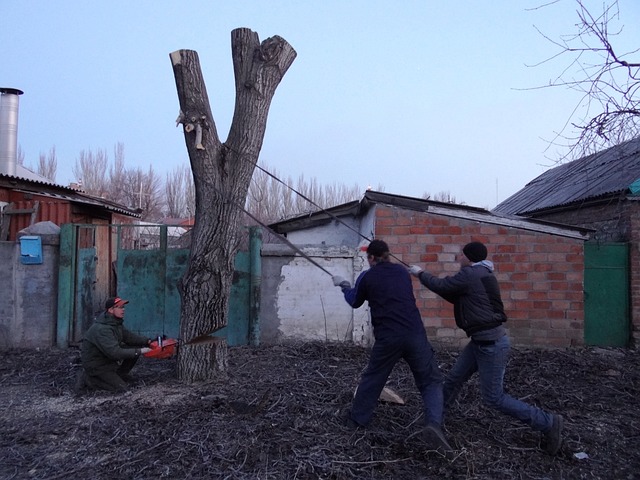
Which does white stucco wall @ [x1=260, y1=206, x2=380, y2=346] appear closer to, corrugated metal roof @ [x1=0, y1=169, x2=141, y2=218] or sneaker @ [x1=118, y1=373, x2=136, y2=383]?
sneaker @ [x1=118, y1=373, x2=136, y2=383]

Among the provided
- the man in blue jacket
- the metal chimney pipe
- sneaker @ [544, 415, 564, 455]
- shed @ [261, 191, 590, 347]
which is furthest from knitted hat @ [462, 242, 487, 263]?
the metal chimney pipe

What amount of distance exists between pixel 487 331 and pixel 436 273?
375 centimetres

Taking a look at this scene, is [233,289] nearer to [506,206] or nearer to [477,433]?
[477,433]

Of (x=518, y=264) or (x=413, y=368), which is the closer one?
(x=413, y=368)

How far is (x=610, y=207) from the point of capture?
9.69 metres

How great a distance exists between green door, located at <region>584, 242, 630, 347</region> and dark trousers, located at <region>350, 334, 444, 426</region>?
535cm

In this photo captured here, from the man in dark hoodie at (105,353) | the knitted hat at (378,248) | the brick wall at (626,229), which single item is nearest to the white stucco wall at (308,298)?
the man in dark hoodie at (105,353)

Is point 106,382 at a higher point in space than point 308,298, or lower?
lower

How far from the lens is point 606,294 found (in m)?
8.63

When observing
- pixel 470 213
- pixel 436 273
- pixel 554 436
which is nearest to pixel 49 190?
pixel 436 273

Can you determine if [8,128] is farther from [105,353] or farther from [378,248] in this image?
[378,248]

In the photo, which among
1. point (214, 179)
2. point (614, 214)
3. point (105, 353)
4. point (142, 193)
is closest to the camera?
point (105, 353)

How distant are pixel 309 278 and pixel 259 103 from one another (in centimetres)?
309

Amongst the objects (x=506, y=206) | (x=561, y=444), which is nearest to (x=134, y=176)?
(x=506, y=206)
